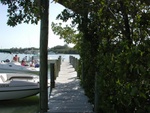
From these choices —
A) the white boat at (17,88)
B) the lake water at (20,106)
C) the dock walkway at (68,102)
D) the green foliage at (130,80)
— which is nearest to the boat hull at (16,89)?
the white boat at (17,88)

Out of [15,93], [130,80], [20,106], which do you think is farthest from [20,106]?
[130,80]

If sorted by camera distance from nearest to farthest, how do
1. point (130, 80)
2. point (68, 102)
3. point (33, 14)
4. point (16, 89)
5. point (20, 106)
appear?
point (130, 80) < point (33, 14) < point (68, 102) < point (16, 89) < point (20, 106)

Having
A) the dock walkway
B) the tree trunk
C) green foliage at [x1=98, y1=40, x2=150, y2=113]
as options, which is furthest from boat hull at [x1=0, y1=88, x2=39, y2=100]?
green foliage at [x1=98, y1=40, x2=150, y2=113]

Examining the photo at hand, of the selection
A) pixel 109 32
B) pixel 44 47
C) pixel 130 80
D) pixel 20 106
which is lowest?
pixel 20 106

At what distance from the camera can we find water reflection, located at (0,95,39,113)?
35.8ft

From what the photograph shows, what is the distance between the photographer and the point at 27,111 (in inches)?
424

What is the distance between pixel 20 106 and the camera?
11.6m

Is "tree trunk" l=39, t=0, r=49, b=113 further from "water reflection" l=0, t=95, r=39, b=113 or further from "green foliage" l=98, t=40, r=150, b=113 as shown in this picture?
"water reflection" l=0, t=95, r=39, b=113

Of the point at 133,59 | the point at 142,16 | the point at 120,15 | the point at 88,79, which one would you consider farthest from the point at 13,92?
the point at 133,59

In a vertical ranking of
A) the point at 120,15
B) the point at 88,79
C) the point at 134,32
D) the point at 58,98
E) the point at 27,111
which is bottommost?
the point at 27,111

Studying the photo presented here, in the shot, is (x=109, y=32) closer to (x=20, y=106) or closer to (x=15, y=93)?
(x=15, y=93)

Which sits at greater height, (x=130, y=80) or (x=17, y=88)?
(x=130, y=80)

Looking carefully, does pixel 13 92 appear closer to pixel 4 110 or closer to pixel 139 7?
pixel 4 110

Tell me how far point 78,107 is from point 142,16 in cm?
349
